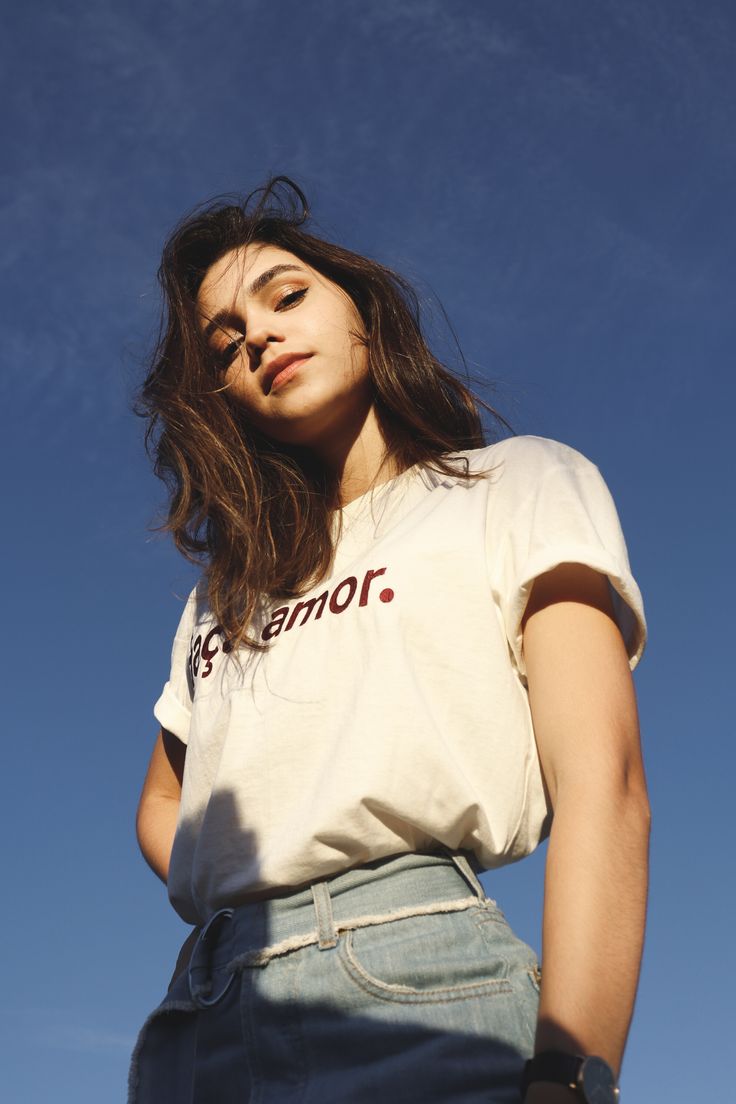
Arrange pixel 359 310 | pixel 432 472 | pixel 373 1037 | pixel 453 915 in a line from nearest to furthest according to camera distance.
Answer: pixel 373 1037
pixel 453 915
pixel 432 472
pixel 359 310

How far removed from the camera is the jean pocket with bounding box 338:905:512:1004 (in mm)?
2016

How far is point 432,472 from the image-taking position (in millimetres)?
2930

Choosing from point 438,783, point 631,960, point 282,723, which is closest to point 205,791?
point 282,723

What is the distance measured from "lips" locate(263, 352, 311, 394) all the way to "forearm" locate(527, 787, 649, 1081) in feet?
4.96

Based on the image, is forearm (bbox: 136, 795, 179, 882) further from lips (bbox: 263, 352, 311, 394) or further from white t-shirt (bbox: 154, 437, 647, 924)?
lips (bbox: 263, 352, 311, 394)

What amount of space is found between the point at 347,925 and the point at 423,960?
0.16 metres

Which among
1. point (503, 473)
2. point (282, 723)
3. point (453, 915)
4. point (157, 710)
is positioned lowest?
point (453, 915)

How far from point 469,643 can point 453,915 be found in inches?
21.2

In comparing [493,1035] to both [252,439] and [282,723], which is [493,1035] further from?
[252,439]

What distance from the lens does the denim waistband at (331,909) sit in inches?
84.0

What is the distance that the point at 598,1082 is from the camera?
1.67m

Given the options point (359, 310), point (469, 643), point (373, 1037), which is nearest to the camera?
point (373, 1037)

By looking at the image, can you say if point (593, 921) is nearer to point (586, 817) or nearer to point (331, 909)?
point (586, 817)

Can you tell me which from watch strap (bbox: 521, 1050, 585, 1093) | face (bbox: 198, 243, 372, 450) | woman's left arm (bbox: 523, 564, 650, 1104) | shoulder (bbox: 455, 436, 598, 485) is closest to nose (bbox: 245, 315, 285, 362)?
face (bbox: 198, 243, 372, 450)
